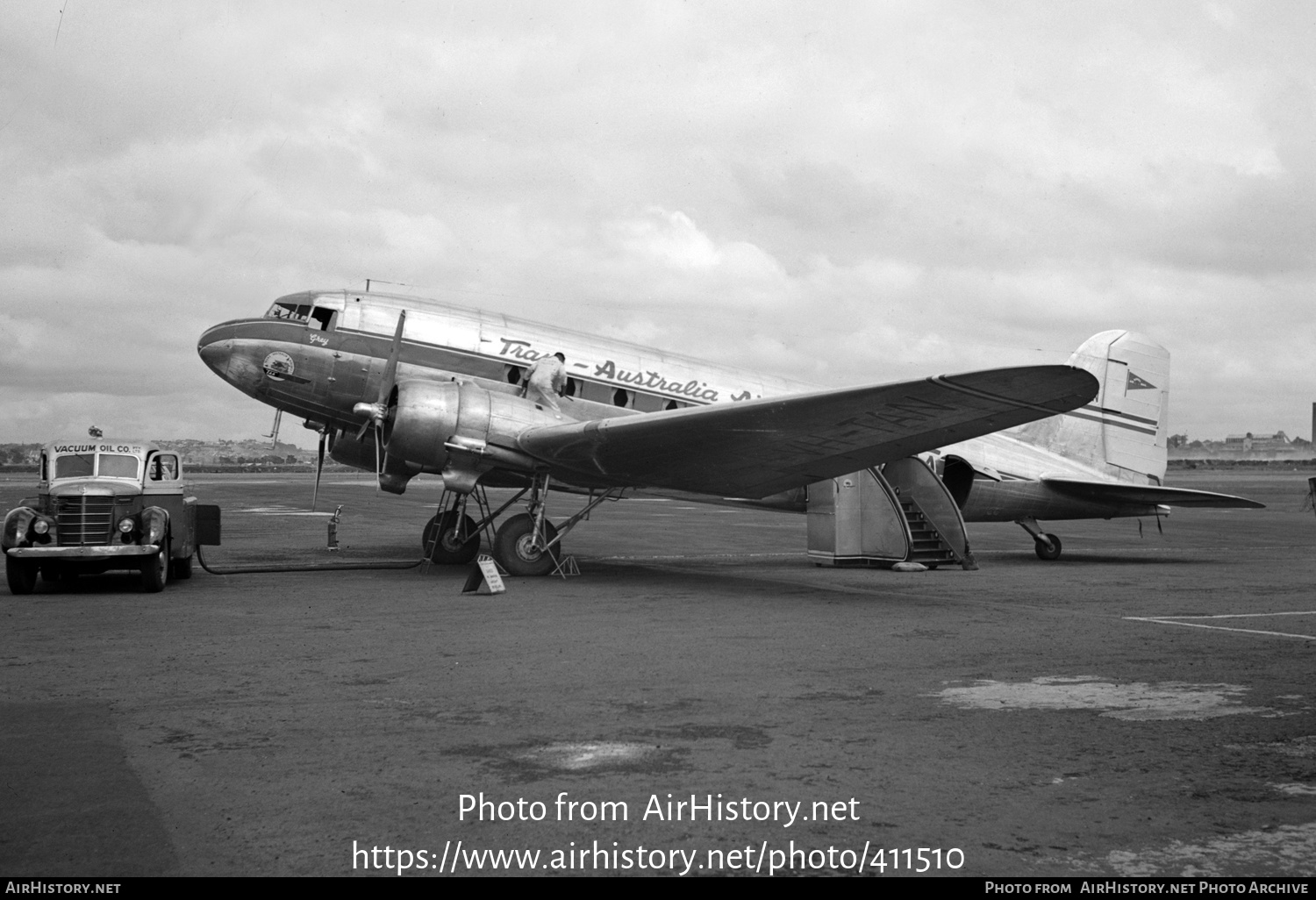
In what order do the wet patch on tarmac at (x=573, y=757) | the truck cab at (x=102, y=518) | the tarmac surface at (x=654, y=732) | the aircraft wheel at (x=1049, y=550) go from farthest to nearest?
the aircraft wheel at (x=1049, y=550) → the truck cab at (x=102, y=518) → the wet patch on tarmac at (x=573, y=757) → the tarmac surface at (x=654, y=732)

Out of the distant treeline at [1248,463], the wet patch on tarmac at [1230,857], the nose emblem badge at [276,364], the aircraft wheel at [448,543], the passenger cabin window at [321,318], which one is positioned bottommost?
the wet patch on tarmac at [1230,857]

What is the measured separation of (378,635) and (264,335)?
27.3 ft

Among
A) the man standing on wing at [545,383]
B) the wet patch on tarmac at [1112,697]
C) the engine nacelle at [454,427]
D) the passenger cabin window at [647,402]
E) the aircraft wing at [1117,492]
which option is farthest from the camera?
the aircraft wing at [1117,492]

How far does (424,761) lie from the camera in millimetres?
5770

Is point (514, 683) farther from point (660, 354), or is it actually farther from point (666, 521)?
point (666, 521)

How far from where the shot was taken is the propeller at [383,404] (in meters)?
16.0

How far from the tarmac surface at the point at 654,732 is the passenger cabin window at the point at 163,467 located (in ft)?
7.15

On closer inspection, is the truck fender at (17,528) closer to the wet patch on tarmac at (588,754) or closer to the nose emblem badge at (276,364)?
the nose emblem badge at (276,364)

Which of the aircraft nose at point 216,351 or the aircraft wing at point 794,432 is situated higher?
the aircraft nose at point 216,351

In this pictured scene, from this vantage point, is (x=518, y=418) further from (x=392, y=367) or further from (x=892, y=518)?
(x=892, y=518)

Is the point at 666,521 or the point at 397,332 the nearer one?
the point at 397,332

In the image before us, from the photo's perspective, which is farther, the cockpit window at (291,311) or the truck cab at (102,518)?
the cockpit window at (291,311)

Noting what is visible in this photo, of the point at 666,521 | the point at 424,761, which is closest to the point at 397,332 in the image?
the point at 424,761

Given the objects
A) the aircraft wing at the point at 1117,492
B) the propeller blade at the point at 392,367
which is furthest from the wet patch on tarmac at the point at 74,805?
the aircraft wing at the point at 1117,492
